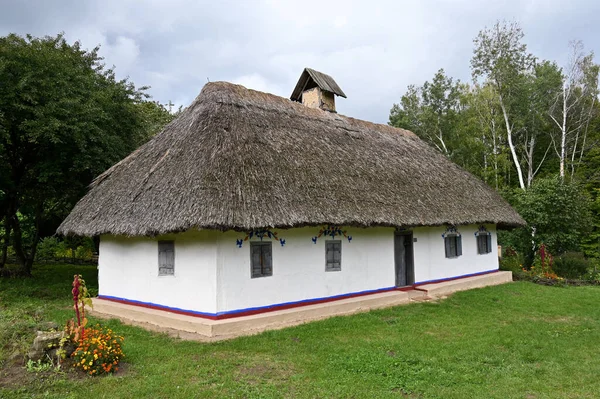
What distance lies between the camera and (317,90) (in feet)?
53.2

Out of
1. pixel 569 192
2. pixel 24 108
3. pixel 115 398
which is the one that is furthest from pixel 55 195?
pixel 569 192

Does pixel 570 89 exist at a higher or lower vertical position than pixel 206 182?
higher

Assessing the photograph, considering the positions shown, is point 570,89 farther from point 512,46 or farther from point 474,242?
point 474,242

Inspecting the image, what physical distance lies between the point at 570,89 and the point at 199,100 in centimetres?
2137

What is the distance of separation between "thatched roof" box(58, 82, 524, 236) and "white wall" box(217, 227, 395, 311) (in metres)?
0.80

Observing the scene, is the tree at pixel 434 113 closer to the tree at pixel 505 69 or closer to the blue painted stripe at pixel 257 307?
the tree at pixel 505 69

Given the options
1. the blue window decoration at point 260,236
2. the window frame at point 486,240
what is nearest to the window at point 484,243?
the window frame at point 486,240

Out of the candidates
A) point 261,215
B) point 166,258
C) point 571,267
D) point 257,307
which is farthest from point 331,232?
point 571,267

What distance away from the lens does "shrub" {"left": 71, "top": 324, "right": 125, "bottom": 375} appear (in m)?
5.84

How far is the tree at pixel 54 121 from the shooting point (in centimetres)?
1128

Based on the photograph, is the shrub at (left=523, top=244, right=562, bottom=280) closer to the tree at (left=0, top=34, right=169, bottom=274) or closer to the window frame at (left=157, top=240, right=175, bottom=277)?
the window frame at (left=157, top=240, right=175, bottom=277)

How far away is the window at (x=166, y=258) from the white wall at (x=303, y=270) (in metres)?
1.46

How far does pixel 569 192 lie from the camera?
17.7 metres

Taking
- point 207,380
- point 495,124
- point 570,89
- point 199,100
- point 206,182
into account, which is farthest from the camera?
point 495,124
